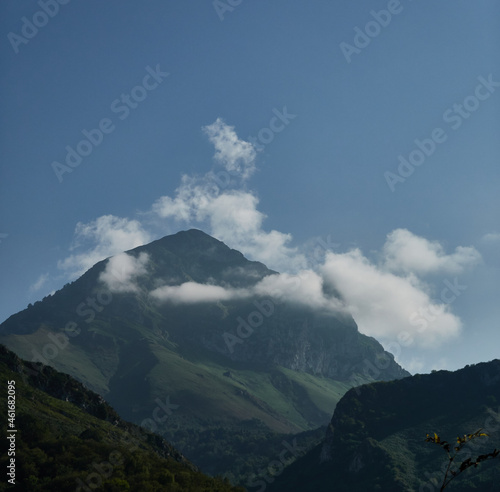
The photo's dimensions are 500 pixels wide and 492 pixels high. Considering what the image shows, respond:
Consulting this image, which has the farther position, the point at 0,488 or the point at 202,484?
the point at 202,484

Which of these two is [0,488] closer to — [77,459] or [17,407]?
[77,459]

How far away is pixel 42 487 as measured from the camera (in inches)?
4626

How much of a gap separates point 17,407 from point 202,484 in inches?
2616

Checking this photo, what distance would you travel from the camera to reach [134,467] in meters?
143

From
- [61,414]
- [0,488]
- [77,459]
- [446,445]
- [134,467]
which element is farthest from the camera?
[61,414]

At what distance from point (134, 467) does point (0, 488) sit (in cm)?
4000

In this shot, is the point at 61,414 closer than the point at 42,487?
No

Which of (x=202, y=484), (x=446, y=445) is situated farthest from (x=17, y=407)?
(x=446, y=445)

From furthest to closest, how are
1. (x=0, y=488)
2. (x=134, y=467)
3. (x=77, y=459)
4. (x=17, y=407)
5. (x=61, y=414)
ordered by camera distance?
(x=61, y=414) < (x=17, y=407) < (x=134, y=467) < (x=77, y=459) < (x=0, y=488)

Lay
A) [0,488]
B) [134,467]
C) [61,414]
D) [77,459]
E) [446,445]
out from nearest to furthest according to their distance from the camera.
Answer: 1. [446,445]
2. [0,488]
3. [77,459]
4. [134,467]
5. [61,414]

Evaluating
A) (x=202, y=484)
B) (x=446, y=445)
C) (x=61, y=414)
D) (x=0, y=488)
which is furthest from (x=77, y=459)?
(x=446, y=445)

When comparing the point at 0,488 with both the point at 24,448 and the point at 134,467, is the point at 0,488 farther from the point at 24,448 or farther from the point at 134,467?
the point at 134,467

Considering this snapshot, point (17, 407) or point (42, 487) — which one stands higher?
point (17, 407)

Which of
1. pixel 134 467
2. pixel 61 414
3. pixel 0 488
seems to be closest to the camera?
pixel 0 488
